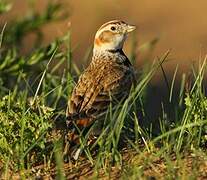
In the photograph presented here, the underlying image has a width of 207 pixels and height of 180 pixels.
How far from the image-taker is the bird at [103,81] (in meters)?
6.89

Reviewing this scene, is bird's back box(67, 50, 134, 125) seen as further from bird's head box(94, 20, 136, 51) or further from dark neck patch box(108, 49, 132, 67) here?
bird's head box(94, 20, 136, 51)

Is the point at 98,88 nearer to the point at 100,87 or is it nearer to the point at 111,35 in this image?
the point at 100,87

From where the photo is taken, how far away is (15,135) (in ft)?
21.6

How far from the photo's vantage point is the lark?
22.6 feet

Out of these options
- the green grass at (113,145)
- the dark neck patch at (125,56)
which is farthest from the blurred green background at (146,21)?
the green grass at (113,145)

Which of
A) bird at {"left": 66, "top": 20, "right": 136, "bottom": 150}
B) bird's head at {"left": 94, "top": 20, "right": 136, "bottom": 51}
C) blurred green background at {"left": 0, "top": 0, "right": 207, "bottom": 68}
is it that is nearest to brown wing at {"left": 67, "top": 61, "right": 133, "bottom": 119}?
bird at {"left": 66, "top": 20, "right": 136, "bottom": 150}

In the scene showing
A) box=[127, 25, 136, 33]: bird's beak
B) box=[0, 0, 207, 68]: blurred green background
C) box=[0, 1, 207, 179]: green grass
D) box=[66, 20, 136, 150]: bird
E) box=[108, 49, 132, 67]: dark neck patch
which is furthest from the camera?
box=[0, 0, 207, 68]: blurred green background

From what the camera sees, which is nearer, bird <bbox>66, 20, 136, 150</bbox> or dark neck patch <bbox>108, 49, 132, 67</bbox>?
bird <bbox>66, 20, 136, 150</bbox>

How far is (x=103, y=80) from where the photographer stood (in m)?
7.40

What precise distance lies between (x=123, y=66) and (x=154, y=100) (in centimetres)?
504

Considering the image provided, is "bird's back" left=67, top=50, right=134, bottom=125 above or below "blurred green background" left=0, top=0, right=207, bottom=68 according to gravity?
above

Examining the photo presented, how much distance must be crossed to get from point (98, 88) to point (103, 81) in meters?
0.15

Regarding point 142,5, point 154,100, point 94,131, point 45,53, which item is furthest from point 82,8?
point 94,131

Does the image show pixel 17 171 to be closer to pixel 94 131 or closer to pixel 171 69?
pixel 94 131
